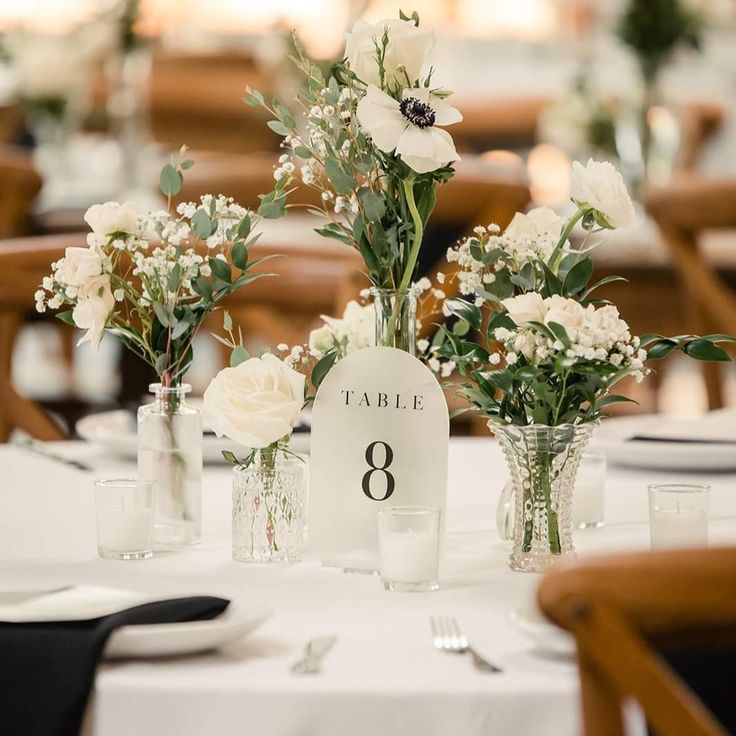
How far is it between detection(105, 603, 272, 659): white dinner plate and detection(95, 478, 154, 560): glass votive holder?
298 millimetres

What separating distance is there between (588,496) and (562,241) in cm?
31

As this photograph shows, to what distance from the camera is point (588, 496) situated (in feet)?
4.15

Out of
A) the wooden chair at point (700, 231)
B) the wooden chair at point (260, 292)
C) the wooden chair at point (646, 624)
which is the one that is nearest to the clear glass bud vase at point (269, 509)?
the wooden chair at point (646, 624)

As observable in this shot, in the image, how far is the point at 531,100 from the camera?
6824mm

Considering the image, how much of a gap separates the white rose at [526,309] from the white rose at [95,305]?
12.9 inches

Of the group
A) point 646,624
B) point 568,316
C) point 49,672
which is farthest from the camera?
point 568,316

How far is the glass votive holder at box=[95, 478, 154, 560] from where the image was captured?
1.10 meters

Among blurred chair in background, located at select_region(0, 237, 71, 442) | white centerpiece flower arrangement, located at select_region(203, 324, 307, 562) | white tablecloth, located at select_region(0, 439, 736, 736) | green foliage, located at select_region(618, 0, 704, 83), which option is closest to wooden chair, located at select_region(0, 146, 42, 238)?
blurred chair in background, located at select_region(0, 237, 71, 442)

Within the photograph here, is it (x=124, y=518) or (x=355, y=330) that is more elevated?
(x=355, y=330)

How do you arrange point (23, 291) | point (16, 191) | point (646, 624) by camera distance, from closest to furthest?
point (646, 624)
point (23, 291)
point (16, 191)

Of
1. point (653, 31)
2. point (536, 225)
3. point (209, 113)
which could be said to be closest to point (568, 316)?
point (536, 225)

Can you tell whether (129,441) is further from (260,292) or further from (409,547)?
(260,292)

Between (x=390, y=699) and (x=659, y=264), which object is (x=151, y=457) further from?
(x=659, y=264)

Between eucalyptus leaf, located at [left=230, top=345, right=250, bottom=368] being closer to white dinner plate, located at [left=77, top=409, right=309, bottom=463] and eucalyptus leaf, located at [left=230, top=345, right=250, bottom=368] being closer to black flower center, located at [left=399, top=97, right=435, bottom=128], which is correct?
black flower center, located at [left=399, top=97, right=435, bottom=128]
